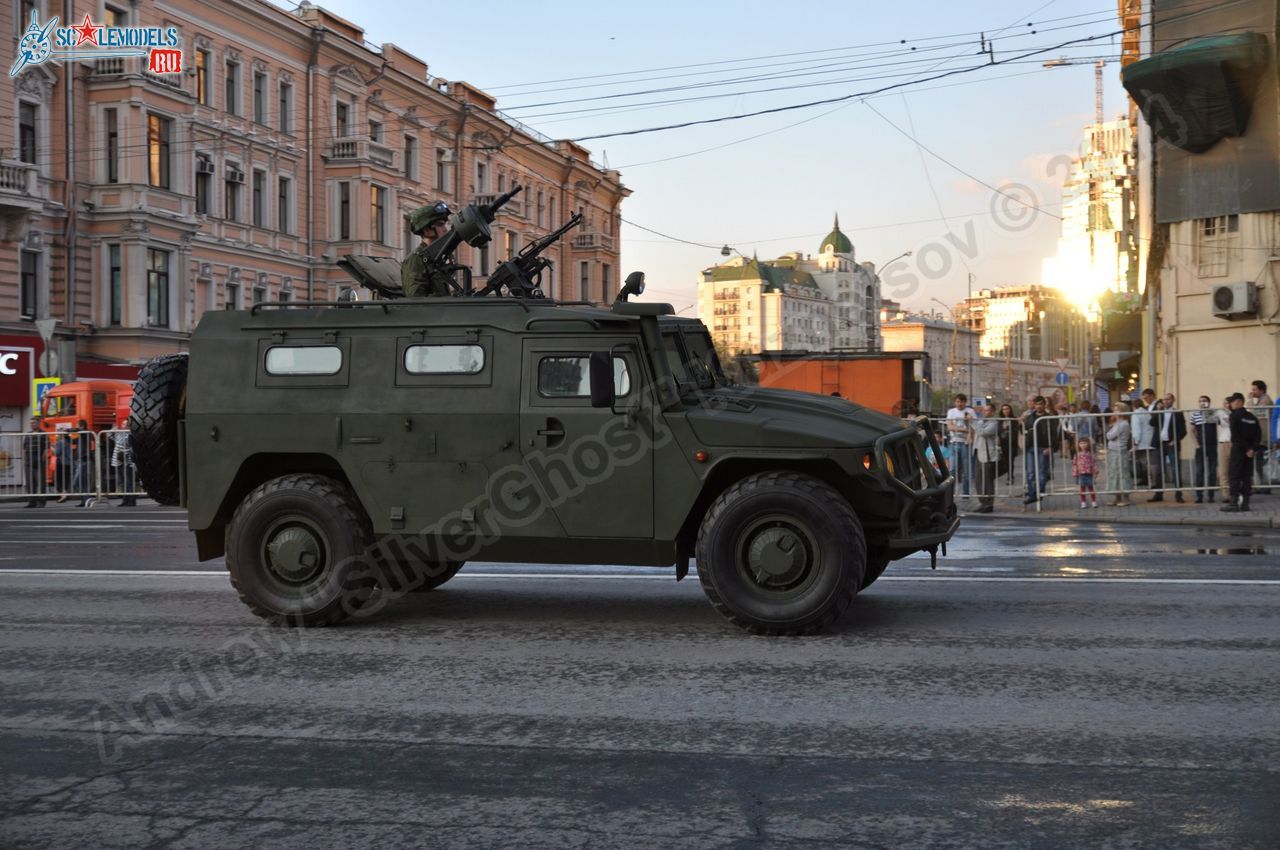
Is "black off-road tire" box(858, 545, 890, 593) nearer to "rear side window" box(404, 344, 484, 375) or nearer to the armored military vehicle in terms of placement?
the armored military vehicle

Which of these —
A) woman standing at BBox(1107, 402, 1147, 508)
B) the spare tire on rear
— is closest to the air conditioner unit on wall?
woman standing at BBox(1107, 402, 1147, 508)

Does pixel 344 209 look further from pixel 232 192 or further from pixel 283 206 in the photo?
pixel 232 192

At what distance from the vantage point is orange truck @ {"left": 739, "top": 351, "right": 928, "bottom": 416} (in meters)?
33.5

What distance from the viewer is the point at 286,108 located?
1825 inches

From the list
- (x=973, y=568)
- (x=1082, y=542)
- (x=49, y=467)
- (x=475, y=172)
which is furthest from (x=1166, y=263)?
(x=475, y=172)

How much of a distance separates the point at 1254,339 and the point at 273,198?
Result: 32.7 meters

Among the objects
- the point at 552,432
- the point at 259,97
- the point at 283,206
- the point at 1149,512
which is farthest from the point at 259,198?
the point at 552,432

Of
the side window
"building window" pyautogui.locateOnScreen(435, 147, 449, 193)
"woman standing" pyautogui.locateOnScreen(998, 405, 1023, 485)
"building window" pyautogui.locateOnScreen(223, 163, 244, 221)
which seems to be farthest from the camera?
"building window" pyautogui.locateOnScreen(435, 147, 449, 193)

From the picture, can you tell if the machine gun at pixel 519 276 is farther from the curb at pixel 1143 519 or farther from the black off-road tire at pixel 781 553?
the curb at pixel 1143 519

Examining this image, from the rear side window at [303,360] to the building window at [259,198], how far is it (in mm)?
38569

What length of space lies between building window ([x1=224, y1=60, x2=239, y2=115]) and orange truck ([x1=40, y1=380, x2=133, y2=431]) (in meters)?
15.0

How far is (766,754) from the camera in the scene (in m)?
5.11

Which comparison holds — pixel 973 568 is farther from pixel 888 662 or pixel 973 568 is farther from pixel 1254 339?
pixel 1254 339

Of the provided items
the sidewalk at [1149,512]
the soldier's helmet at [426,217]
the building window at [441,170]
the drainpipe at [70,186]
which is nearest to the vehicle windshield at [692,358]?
the soldier's helmet at [426,217]
